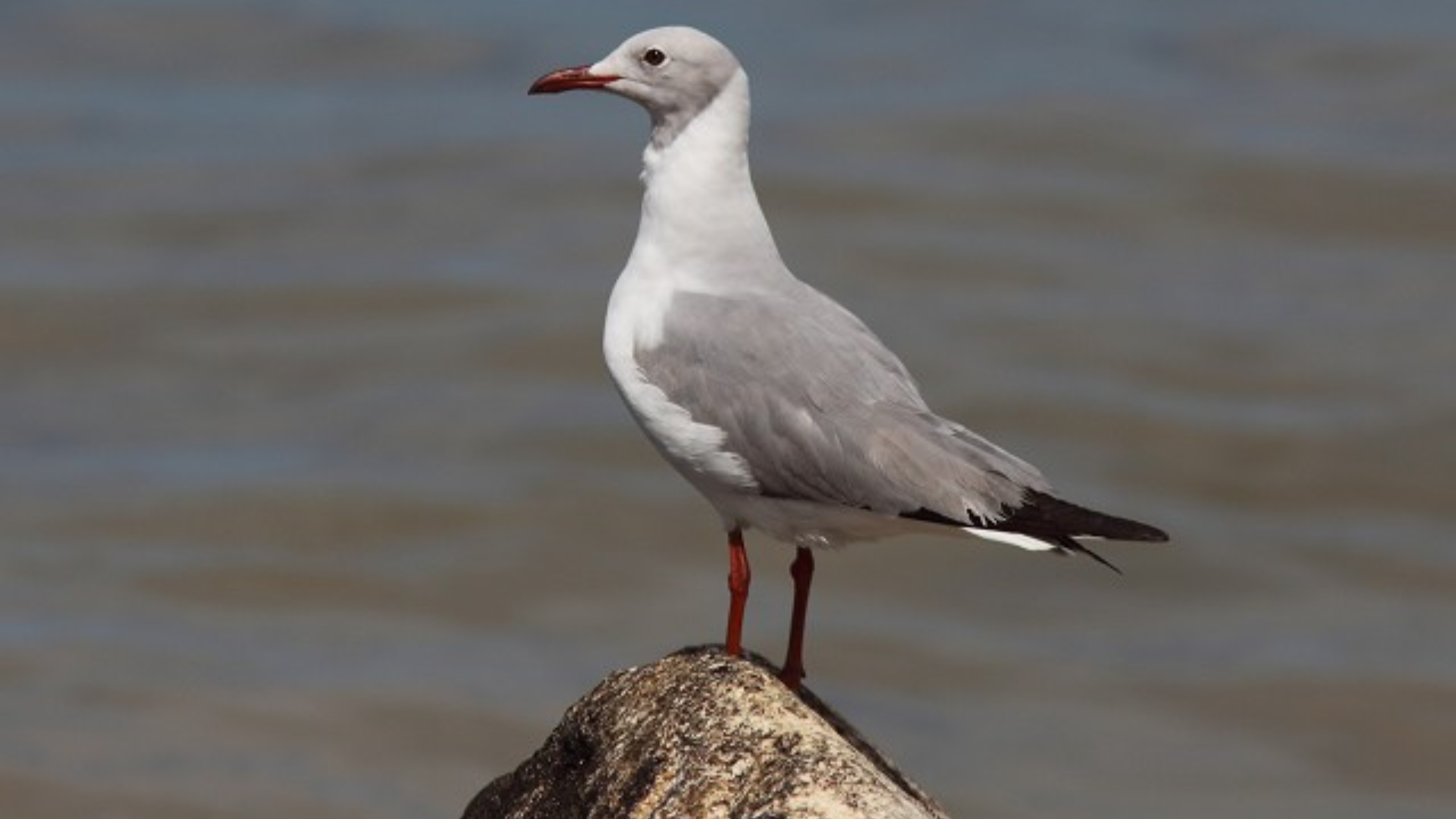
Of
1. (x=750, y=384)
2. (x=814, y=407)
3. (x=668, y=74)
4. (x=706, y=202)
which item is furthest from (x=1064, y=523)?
(x=668, y=74)

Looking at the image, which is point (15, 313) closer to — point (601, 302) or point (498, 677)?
point (601, 302)

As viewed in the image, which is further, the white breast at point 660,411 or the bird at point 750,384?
the white breast at point 660,411

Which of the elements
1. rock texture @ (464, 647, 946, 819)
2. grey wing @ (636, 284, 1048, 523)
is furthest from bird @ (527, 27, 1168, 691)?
rock texture @ (464, 647, 946, 819)

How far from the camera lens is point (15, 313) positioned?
741 inches

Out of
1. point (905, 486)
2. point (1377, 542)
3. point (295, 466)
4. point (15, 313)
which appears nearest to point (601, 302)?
point (295, 466)

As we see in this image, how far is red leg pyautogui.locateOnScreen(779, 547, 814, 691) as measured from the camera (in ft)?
23.1

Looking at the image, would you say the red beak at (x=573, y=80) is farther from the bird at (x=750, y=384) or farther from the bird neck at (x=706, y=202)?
the bird neck at (x=706, y=202)

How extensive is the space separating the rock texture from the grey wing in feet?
1.64

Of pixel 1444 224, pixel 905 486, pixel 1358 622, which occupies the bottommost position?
Answer: pixel 1358 622

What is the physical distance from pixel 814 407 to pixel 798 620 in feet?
1.91

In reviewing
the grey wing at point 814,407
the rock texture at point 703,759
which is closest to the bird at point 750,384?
the grey wing at point 814,407

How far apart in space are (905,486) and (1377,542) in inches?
379

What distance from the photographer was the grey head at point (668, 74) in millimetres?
7316

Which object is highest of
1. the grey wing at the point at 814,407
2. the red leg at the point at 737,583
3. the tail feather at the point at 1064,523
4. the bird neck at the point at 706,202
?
the bird neck at the point at 706,202
